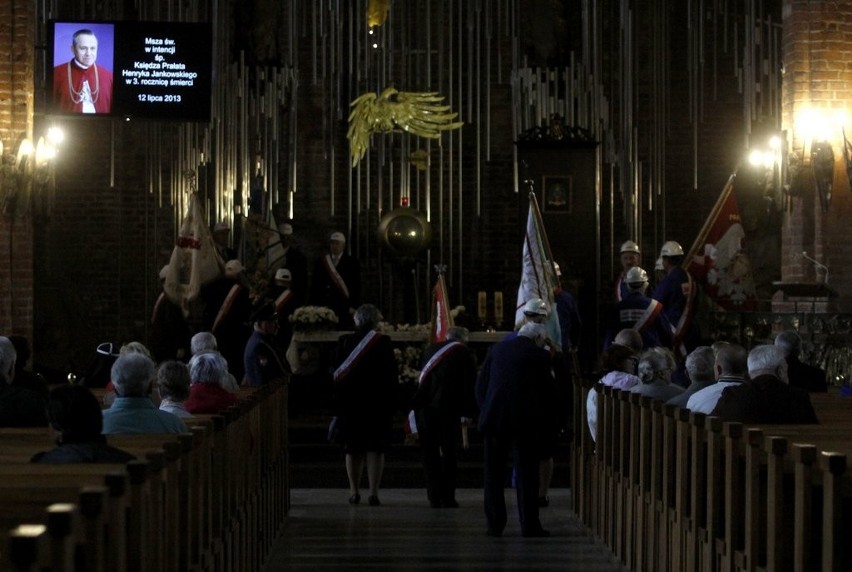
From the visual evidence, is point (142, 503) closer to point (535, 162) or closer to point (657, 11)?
point (535, 162)

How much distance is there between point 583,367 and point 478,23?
4.13 metres

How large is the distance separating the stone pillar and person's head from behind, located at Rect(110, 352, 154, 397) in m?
8.47

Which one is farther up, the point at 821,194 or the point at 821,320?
the point at 821,194

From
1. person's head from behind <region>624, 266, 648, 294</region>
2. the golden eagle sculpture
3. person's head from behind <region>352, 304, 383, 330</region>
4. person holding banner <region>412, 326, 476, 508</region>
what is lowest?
person holding banner <region>412, 326, 476, 508</region>

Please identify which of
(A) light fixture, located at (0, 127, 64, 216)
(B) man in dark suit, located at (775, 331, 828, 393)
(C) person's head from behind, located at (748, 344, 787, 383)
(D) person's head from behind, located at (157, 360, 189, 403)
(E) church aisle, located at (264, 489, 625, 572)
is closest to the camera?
(C) person's head from behind, located at (748, 344, 787, 383)

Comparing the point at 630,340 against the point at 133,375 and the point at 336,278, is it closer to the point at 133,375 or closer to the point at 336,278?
the point at 133,375

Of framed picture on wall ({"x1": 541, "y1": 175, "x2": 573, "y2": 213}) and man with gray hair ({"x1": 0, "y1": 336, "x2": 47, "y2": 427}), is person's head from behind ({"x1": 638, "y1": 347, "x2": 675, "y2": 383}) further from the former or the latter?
framed picture on wall ({"x1": 541, "y1": 175, "x2": 573, "y2": 213})

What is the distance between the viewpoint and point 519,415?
32.5ft

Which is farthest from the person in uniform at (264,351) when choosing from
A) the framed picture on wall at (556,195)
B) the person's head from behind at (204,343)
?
the framed picture on wall at (556,195)

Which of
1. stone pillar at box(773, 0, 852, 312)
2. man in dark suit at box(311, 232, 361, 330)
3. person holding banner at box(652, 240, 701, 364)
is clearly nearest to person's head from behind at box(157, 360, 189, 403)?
person holding banner at box(652, 240, 701, 364)

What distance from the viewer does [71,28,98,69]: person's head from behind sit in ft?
50.6

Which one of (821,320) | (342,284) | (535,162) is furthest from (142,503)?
(535,162)

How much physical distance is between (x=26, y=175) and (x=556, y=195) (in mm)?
6559

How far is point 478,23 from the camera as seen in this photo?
1927 centimetres
